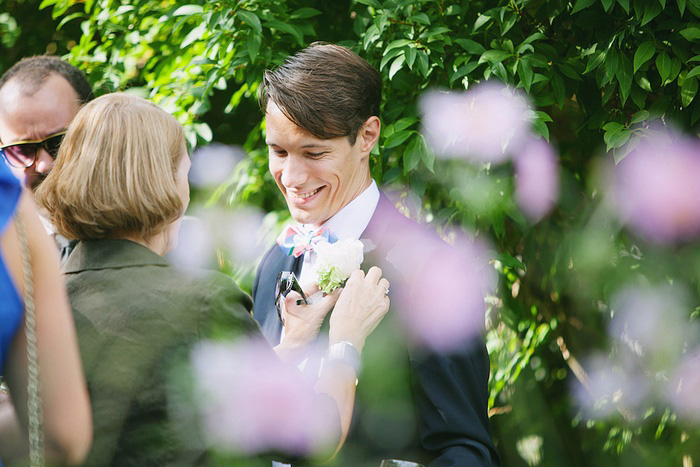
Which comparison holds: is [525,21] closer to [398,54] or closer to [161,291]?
[398,54]

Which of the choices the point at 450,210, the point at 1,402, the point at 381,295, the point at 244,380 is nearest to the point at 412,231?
the point at 381,295

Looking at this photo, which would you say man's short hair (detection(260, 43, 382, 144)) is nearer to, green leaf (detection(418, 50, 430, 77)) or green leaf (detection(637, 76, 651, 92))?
green leaf (detection(418, 50, 430, 77))

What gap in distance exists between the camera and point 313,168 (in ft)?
6.98

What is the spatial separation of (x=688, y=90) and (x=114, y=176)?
1590 millimetres

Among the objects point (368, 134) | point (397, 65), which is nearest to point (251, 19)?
point (397, 65)

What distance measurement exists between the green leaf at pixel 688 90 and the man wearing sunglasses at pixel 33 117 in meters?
1.80

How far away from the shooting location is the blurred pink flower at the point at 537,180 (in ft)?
8.29

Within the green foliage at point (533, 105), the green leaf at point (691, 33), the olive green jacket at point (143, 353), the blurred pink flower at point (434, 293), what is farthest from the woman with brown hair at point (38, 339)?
the green leaf at point (691, 33)

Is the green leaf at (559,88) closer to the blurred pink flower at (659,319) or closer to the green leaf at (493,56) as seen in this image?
the green leaf at (493,56)

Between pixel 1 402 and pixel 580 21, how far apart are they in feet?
6.14

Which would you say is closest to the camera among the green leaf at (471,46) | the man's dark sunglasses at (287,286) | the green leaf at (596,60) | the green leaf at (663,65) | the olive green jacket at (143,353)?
the olive green jacket at (143,353)

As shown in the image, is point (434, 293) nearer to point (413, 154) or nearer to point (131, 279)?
point (413, 154)

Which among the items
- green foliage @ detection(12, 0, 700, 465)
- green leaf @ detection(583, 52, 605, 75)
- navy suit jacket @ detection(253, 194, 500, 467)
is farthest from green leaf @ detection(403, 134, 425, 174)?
navy suit jacket @ detection(253, 194, 500, 467)

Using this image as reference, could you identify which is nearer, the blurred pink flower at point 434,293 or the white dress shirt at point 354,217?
the blurred pink flower at point 434,293
